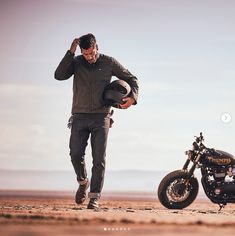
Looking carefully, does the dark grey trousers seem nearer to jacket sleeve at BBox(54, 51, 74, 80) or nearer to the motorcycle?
jacket sleeve at BBox(54, 51, 74, 80)

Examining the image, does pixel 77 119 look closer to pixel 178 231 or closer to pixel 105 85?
pixel 105 85

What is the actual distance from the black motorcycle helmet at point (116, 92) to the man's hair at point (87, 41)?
2.57 ft

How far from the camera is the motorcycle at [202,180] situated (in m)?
11.6

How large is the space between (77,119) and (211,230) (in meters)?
3.90

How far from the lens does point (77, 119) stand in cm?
1055

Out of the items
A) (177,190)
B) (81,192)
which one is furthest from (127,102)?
(177,190)

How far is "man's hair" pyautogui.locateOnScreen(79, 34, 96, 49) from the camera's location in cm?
1005

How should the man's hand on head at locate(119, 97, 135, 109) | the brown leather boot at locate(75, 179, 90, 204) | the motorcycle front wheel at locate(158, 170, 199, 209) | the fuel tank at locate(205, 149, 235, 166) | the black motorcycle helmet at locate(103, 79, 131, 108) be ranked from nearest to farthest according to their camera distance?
the black motorcycle helmet at locate(103, 79, 131, 108), the man's hand on head at locate(119, 97, 135, 109), the brown leather boot at locate(75, 179, 90, 204), the motorcycle front wheel at locate(158, 170, 199, 209), the fuel tank at locate(205, 149, 235, 166)

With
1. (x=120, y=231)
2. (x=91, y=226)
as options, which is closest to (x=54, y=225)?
(x=91, y=226)

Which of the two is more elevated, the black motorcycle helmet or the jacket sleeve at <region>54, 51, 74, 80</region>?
the jacket sleeve at <region>54, 51, 74, 80</region>

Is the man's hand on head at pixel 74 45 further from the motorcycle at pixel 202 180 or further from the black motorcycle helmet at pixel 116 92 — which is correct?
the motorcycle at pixel 202 180

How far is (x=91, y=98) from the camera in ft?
34.1

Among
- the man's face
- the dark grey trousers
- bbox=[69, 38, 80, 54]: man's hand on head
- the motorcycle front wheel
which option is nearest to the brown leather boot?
the dark grey trousers

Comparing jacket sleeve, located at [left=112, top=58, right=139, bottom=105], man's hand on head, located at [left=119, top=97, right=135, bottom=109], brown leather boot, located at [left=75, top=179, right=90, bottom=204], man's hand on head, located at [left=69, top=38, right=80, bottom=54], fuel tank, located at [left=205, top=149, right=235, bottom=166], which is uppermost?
man's hand on head, located at [left=69, top=38, right=80, bottom=54]
